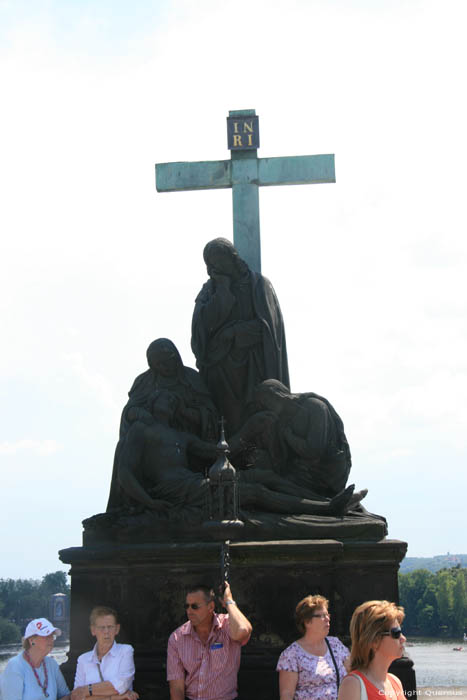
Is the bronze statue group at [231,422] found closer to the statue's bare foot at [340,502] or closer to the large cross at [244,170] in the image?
the statue's bare foot at [340,502]

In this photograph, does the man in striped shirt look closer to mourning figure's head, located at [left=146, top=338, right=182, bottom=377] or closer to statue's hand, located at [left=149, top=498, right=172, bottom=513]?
statue's hand, located at [left=149, top=498, right=172, bottom=513]

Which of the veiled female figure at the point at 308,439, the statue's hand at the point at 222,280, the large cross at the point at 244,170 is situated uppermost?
the large cross at the point at 244,170

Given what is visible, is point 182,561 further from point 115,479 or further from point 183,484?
point 115,479

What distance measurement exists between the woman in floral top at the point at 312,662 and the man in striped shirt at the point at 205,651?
1.31 feet

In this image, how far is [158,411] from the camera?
28.2ft

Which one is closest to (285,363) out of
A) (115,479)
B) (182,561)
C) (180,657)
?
(115,479)

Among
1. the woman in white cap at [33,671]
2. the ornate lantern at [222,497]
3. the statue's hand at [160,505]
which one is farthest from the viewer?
the statue's hand at [160,505]

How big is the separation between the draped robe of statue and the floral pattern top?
4.47 m

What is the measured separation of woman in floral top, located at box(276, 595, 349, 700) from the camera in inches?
192

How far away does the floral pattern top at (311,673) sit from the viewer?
4.87 m

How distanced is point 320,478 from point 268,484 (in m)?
0.60

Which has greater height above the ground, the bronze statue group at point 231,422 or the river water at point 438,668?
the bronze statue group at point 231,422

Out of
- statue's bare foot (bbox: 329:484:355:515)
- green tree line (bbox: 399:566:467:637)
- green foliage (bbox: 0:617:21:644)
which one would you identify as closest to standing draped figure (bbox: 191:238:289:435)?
statue's bare foot (bbox: 329:484:355:515)

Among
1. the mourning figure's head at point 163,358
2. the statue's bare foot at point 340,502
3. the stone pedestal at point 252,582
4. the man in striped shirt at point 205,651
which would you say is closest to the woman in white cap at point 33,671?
the man in striped shirt at point 205,651
